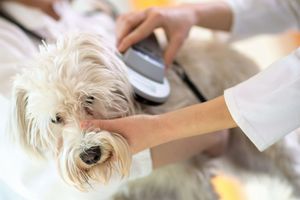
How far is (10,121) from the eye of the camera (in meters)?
0.93

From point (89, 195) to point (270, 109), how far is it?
0.38 m

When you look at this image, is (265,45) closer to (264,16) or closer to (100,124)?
(264,16)

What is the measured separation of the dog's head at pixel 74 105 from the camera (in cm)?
82

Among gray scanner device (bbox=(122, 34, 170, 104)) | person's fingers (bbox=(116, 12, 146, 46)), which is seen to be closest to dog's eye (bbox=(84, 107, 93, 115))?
gray scanner device (bbox=(122, 34, 170, 104))

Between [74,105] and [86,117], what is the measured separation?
34mm

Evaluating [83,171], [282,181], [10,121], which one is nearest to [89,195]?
[83,171]

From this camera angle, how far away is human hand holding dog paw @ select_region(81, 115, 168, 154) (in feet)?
2.66

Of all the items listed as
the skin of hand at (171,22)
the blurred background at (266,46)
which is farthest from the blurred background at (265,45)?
the skin of hand at (171,22)

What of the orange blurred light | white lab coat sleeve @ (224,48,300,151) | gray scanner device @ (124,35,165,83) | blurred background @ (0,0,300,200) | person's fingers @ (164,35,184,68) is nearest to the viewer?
white lab coat sleeve @ (224,48,300,151)

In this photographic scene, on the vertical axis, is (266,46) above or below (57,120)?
below

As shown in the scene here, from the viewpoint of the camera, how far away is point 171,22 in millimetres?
1119

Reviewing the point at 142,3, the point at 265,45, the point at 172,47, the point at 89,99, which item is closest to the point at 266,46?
the point at 265,45

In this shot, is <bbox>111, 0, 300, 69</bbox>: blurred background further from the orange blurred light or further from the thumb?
the orange blurred light

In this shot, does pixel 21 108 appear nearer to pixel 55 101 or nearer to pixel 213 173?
pixel 55 101
